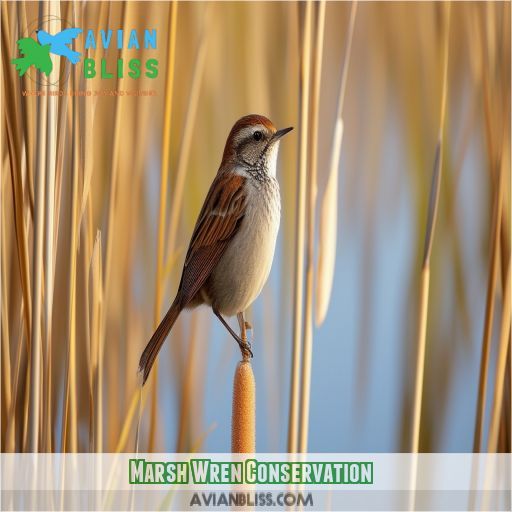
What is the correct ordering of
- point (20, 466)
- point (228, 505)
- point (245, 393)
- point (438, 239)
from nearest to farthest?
point (245, 393), point (20, 466), point (228, 505), point (438, 239)

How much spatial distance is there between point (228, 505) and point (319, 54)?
47.5 inches

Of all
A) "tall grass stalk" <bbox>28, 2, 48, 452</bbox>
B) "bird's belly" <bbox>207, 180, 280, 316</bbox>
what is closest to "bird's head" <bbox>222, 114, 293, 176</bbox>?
"bird's belly" <bbox>207, 180, 280, 316</bbox>

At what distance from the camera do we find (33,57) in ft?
6.51

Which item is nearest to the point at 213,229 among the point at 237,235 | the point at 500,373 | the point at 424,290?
the point at 237,235

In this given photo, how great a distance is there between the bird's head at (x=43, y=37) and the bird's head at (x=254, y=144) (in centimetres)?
54

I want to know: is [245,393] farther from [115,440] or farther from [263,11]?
[263,11]

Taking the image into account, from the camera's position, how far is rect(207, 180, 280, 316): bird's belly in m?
1.94

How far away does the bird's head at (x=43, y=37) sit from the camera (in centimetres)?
194

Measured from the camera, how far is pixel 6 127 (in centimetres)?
192

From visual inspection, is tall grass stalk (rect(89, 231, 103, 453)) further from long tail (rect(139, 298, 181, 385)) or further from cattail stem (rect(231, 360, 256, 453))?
cattail stem (rect(231, 360, 256, 453))

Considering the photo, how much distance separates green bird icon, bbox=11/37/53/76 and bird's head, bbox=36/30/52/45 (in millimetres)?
10

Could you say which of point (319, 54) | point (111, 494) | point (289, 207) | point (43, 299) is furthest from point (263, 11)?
point (111, 494)

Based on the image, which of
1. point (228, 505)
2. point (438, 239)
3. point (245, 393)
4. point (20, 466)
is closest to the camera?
point (245, 393)

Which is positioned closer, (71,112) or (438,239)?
(71,112)
